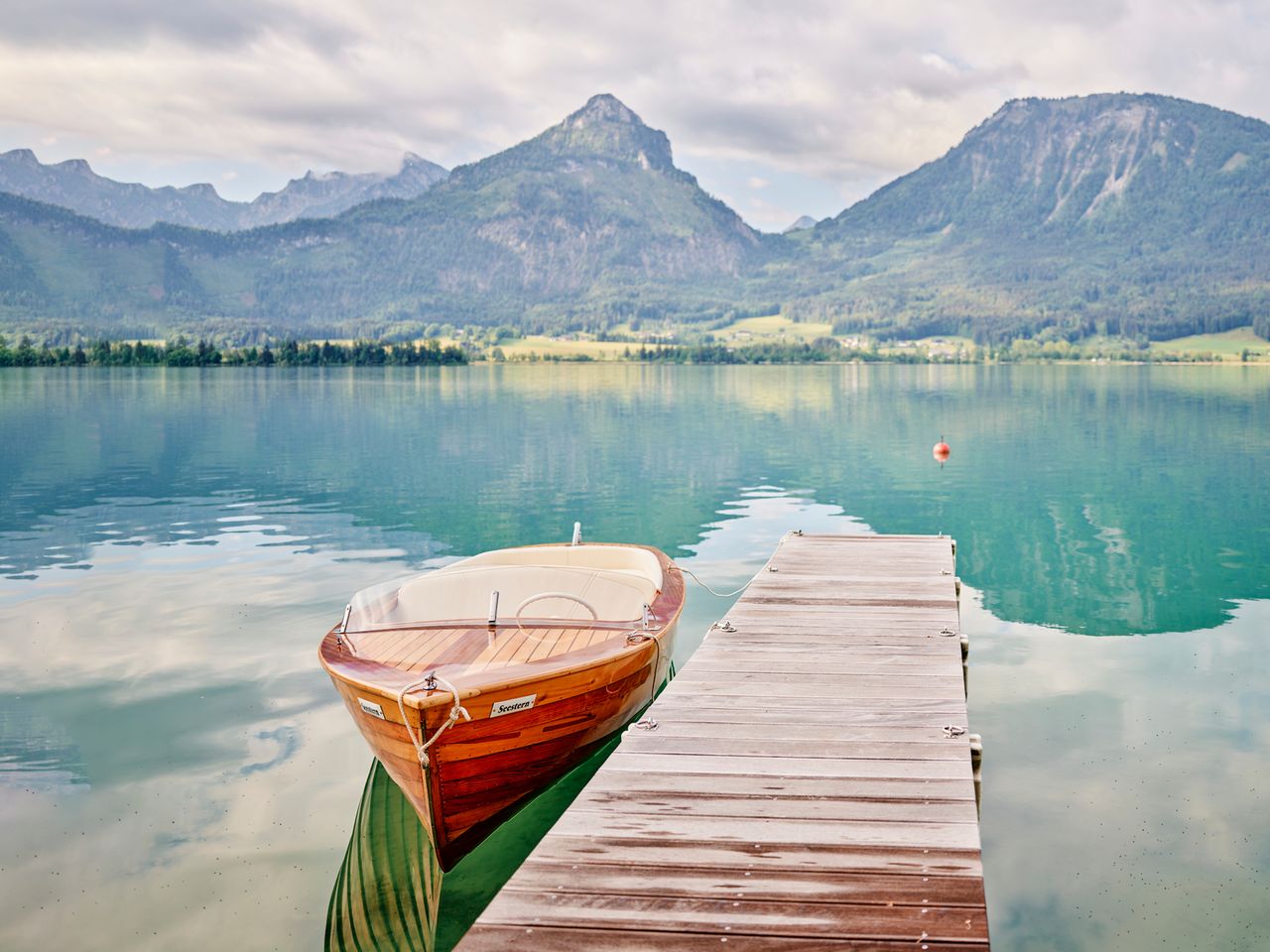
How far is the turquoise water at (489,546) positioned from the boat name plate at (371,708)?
59.8 inches

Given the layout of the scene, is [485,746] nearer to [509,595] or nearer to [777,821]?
[777,821]

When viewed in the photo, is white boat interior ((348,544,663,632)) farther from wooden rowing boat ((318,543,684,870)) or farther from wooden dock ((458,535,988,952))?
wooden dock ((458,535,988,952))

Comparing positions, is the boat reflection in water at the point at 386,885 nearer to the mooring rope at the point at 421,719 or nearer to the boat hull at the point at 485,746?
the boat hull at the point at 485,746

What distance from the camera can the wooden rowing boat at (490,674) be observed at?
26.6 ft

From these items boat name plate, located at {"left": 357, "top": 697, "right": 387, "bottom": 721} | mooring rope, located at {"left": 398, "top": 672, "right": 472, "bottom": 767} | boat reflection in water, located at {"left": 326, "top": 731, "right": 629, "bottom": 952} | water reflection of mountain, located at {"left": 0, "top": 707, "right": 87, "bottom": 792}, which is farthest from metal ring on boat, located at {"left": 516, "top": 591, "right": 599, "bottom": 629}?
water reflection of mountain, located at {"left": 0, "top": 707, "right": 87, "bottom": 792}

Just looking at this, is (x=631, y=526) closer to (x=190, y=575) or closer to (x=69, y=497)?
(x=190, y=575)

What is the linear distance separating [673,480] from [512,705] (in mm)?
27888

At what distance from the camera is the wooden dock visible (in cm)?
542

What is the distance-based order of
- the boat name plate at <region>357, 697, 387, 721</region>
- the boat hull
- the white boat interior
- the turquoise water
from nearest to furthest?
the boat hull → the boat name plate at <region>357, 697, 387, 721</region> → the turquoise water → the white boat interior

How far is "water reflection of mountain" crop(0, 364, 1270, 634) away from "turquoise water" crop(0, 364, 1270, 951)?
0.20m

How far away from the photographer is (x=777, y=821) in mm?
6637

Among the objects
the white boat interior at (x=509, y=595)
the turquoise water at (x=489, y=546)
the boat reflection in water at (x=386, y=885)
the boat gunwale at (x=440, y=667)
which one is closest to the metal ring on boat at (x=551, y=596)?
the white boat interior at (x=509, y=595)

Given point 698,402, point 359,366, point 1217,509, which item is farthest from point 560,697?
point 359,366

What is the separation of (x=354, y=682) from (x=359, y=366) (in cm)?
16905
